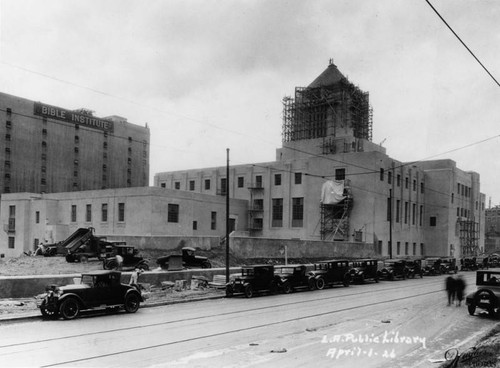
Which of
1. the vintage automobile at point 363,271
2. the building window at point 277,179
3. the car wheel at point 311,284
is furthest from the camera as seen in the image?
the building window at point 277,179

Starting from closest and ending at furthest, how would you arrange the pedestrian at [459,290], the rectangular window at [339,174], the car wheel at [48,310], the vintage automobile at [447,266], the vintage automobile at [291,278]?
the car wheel at [48,310]
the pedestrian at [459,290]
the vintage automobile at [291,278]
the vintage automobile at [447,266]
the rectangular window at [339,174]

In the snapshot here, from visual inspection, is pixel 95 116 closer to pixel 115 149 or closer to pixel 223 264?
pixel 115 149

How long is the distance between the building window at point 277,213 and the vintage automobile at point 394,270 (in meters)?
28.2

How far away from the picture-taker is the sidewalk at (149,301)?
614 inches

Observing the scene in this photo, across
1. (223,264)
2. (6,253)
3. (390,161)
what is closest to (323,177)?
(390,161)

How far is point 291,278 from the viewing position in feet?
83.9

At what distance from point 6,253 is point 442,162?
5921 centimetres

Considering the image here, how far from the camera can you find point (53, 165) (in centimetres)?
8088

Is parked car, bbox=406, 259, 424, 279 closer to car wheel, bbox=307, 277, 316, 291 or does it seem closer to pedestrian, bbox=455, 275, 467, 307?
car wheel, bbox=307, 277, 316, 291

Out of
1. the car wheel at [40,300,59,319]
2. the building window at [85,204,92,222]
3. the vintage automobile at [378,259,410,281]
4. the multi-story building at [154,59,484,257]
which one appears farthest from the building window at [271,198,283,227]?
the car wheel at [40,300,59,319]

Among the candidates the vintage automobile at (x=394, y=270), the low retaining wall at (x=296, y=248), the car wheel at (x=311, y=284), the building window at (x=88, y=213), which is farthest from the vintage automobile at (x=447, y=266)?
the building window at (x=88, y=213)

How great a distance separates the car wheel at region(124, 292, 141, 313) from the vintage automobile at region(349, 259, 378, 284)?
56.6 ft

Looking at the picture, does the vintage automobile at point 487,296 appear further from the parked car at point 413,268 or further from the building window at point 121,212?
the building window at point 121,212

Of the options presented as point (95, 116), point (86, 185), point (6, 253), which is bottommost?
point (6, 253)
